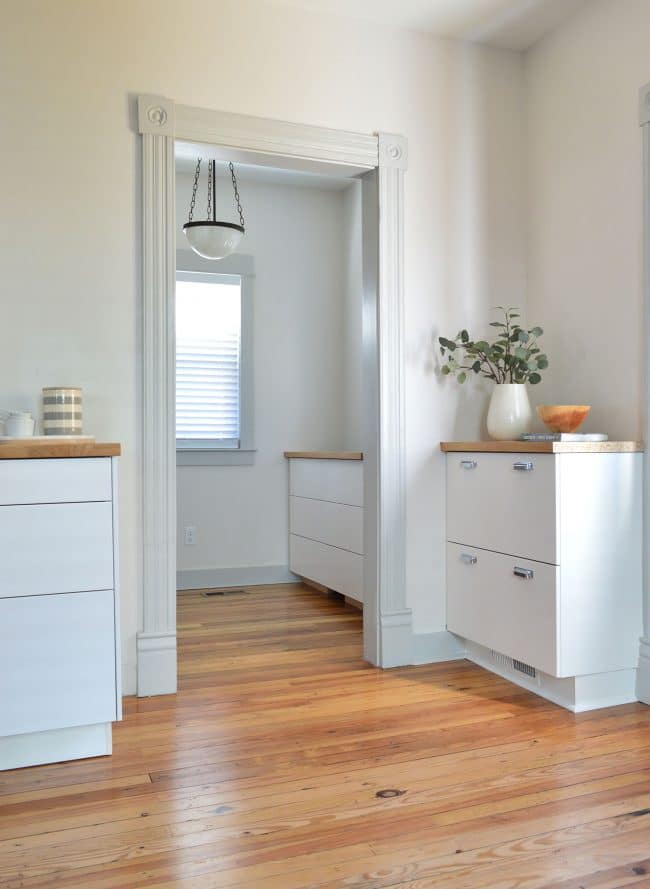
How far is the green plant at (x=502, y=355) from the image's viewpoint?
292cm

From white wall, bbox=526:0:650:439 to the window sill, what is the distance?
7.21 ft

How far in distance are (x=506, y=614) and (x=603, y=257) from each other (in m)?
1.34

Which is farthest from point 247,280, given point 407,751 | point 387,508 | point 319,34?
point 407,751

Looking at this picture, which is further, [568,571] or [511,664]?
[511,664]

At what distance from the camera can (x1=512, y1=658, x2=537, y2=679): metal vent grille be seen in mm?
2662

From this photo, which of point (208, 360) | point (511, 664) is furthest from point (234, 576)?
point (511, 664)

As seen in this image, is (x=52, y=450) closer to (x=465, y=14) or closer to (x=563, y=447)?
(x=563, y=447)

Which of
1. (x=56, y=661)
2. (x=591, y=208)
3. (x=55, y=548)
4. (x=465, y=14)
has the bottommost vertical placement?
(x=56, y=661)

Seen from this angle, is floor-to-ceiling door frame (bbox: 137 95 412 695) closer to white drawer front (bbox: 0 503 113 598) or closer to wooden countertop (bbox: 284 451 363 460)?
white drawer front (bbox: 0 503 113 598)

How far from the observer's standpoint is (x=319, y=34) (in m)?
2.90

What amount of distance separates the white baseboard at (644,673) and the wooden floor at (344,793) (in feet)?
0.30

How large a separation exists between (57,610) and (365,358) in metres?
1.56

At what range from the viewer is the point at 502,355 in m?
2.96

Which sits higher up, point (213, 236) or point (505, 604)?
point (213, 236)
